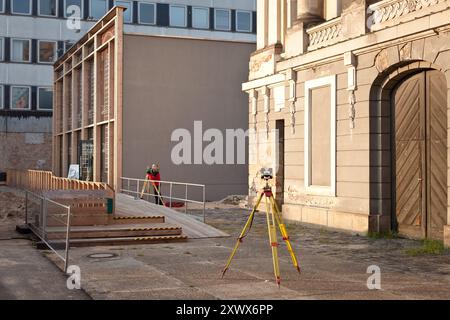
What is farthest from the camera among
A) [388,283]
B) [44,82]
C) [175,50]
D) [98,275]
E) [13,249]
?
[44,82]

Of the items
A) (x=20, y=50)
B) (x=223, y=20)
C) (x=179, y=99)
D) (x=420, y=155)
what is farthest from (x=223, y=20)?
(x=420, y=155)

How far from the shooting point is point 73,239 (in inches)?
538

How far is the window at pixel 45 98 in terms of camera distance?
156 feet

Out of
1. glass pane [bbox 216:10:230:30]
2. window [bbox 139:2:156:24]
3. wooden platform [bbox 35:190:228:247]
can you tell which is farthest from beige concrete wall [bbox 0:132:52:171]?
wooden platform [bbox 35:190:228:247]

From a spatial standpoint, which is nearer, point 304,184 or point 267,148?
point 304,184

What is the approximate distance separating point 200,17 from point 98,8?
7665mm

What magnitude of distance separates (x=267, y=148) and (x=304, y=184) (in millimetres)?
3714

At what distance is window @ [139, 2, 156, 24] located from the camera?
155ft

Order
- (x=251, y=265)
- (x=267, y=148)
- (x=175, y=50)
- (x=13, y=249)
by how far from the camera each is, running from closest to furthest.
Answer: (x=251, y=265), (x=13, y=249), (x=267, y=148), (x=175, y=50)

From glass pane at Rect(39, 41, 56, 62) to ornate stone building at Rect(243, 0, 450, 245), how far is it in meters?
31.1

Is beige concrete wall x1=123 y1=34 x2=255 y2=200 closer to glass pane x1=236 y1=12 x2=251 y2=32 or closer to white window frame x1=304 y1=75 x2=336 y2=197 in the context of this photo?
white window frame x1=304 y1=75 x2=336 y2=197

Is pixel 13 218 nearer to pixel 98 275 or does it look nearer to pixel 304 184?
pixel 304 184

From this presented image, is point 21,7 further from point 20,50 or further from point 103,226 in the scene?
point 103,226

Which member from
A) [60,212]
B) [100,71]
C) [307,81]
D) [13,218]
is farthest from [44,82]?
[60,212]
